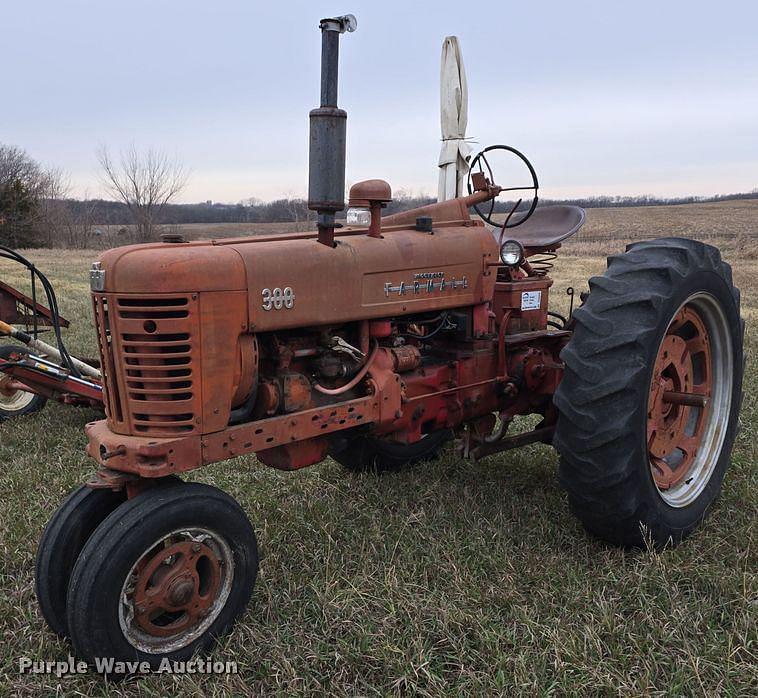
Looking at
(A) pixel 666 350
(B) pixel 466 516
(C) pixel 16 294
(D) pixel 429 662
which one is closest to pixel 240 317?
(D) pixel 429 662

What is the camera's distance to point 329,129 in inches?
101

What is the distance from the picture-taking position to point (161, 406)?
247cm

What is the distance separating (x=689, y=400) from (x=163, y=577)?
8.06 ft

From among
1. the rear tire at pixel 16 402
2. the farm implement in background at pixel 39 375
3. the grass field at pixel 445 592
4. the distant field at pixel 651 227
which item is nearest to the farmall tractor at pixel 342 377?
the grass field at pixel 445 592

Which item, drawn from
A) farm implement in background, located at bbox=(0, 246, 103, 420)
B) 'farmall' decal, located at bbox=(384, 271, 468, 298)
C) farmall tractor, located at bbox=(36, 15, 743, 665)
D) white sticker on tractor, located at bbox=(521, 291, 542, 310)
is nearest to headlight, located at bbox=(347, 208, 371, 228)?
farmall tractor, located at bbox=(36, 15, 743, 665)

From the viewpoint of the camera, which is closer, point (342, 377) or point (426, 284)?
point (342, 377)

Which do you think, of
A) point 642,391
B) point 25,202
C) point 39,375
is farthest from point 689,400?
point 25,202

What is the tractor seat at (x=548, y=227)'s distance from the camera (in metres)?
4.17

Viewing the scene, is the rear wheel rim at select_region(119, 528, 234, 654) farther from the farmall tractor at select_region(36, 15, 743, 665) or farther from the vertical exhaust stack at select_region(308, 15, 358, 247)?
the vertical exhaust stack at select_region(308, 15, 358, 247)

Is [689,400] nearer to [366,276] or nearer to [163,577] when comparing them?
[366,276]

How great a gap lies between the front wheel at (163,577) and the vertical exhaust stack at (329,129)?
3.91 ft

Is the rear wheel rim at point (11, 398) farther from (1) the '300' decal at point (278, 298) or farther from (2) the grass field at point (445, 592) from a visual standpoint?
(1) the '300' decal at point (278, 298)

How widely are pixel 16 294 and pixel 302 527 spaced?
3.57 metres

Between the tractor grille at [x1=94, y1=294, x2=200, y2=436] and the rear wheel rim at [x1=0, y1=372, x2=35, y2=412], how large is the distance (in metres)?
3.43
